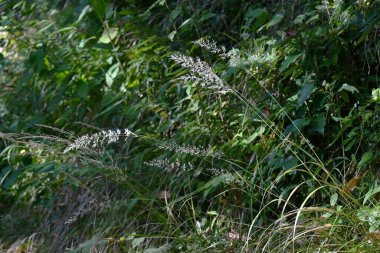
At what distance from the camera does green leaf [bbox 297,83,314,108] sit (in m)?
3.18

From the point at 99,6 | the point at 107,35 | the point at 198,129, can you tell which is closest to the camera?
the point at 198,129

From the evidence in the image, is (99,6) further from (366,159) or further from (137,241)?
(366,159)

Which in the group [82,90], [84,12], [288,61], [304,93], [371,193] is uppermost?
[84,12]

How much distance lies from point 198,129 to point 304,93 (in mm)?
761

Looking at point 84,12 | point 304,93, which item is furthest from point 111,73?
point 304,93

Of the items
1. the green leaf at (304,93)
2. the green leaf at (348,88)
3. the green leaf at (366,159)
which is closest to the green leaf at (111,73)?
the green leaf at (304,93)

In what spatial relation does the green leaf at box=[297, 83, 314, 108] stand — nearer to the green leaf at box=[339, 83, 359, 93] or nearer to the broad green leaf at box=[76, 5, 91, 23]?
the green leaf at box=[339, 83, 359, 93]

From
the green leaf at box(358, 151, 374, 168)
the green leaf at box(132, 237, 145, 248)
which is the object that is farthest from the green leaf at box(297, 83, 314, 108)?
the green leaf at box(132, 237, 145, 248)

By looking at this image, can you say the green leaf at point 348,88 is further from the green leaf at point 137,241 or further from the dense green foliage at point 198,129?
the green leaf at point 137,241

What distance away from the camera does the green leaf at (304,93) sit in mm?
3182

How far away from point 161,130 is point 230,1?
97 cm

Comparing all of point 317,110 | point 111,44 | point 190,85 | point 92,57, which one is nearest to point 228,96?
point 190,85

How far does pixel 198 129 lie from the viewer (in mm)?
3795

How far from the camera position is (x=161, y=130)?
13.2 feet
